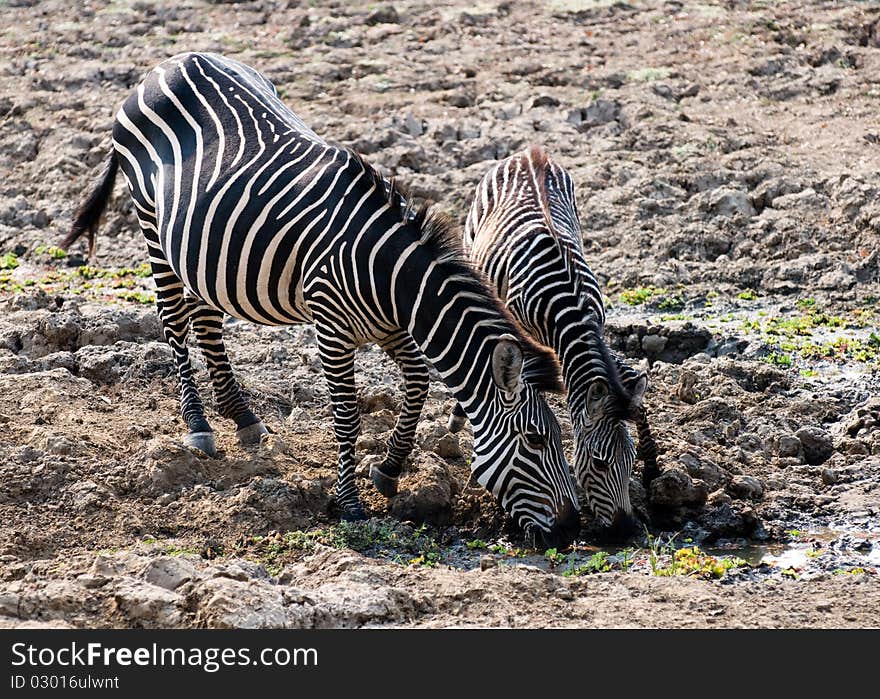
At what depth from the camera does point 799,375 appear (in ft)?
31.9

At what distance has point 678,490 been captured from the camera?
7629 millimetres

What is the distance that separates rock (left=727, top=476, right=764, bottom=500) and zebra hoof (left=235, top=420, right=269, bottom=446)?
326cm

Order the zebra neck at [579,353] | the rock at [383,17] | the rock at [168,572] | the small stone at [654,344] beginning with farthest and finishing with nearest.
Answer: the rock at [383,17] < the small stone at [654,344] < the zebra neck at [579,353] < the rock at [168,572]

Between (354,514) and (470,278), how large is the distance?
1.72 meters

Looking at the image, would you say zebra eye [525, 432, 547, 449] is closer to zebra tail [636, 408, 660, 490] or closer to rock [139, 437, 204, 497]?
zebra tail [636, 408, 660, 490]

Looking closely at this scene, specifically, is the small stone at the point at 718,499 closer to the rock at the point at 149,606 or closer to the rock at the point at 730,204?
the rock at the point at 149,606

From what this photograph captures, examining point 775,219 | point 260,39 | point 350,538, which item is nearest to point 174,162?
point 350,538

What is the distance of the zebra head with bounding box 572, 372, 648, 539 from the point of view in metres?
7.09

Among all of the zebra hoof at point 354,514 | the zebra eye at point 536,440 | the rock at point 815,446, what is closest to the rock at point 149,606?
the zebra hoof at point 354,514

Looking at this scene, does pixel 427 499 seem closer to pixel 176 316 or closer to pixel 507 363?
pixel 507 363

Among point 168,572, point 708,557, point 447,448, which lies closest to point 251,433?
point 447,448

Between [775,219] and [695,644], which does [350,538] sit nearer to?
[695,644]

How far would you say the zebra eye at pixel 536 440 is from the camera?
677cm

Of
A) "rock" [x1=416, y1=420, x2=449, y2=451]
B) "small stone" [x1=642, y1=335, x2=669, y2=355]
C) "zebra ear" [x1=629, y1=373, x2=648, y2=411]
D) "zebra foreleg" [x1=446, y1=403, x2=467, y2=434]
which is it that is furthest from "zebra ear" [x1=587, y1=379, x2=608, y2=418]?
"small stone" [x1=642, y1=335, x2=669, y2=355]
